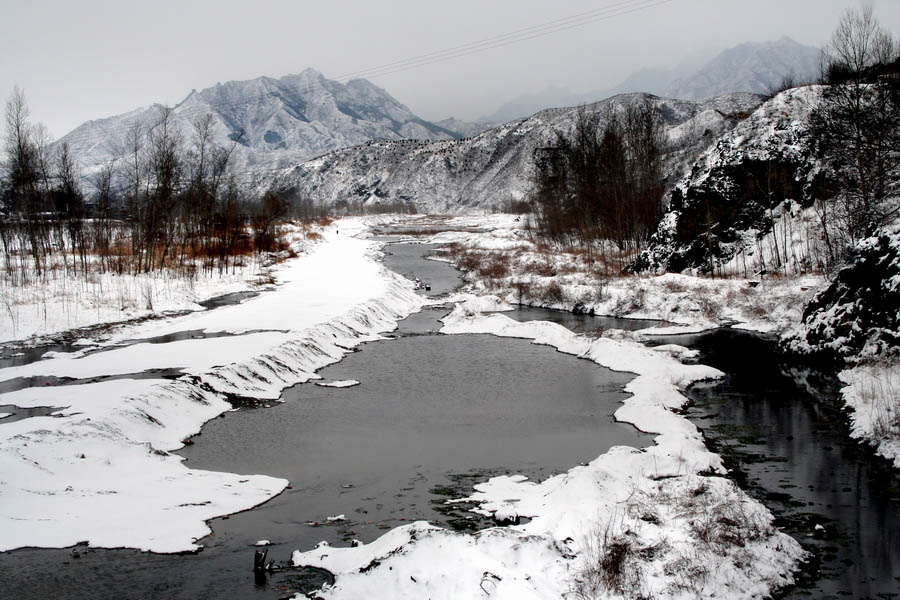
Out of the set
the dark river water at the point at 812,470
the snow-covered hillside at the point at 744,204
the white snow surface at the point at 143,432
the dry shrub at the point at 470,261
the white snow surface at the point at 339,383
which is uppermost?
the snow-covered hillside at the point at 744,204

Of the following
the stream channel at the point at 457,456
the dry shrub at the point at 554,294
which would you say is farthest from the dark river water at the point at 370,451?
the dry shrub at the point at 554,294

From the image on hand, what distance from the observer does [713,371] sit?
1986 cm

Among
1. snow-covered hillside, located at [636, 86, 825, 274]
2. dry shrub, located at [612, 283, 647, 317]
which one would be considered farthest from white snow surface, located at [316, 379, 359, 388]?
snow-covered hillside, located at [636, 86, 825, 274]

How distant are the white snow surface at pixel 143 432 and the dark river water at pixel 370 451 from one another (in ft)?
1.57

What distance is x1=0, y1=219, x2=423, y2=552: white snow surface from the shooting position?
363 inches

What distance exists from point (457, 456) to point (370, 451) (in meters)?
1.94

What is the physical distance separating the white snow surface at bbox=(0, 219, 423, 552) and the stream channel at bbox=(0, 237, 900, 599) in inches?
19.3

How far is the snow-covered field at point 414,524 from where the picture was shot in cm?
758

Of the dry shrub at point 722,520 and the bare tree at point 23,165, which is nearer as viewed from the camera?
the dry shrub at point 722,520

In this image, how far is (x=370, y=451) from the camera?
526 inches

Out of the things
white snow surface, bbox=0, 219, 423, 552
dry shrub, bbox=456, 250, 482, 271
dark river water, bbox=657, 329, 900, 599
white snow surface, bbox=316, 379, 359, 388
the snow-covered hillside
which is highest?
the snow-covered hillside

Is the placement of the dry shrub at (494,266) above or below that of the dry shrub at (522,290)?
above

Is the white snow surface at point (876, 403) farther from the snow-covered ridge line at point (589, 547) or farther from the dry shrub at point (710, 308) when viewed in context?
the dry shrub at point (710, 308)

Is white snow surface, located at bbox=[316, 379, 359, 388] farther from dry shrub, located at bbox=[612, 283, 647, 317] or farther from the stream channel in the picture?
dry shrub, located at bbox=[612, 283, 647, 317]
